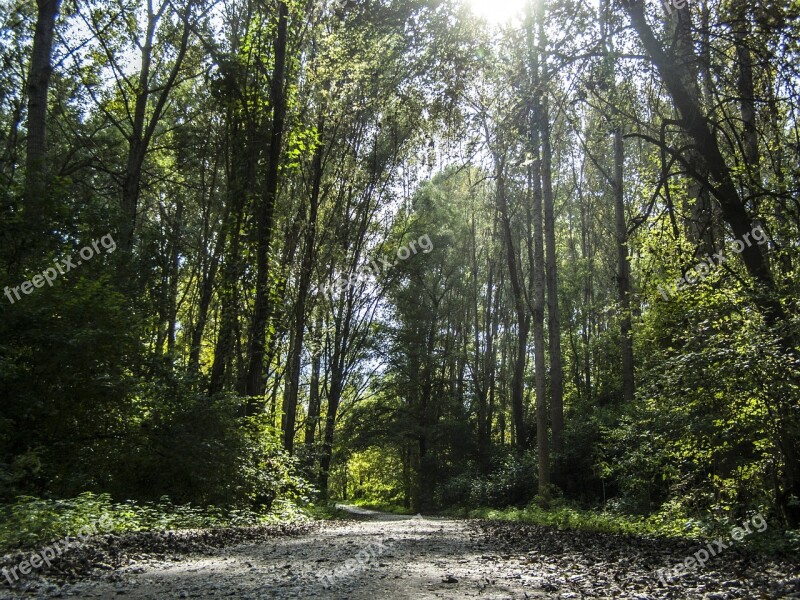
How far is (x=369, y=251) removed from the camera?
25.6 m

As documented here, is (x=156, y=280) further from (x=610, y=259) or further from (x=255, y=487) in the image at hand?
(x=610, y=259)

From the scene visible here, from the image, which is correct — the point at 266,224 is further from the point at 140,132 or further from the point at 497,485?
the point at 497,485

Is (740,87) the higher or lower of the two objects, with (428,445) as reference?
higher

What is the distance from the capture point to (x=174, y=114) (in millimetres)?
23219

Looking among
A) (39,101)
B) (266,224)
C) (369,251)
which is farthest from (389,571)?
(369,251)

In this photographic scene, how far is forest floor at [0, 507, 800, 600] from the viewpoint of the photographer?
4.14m

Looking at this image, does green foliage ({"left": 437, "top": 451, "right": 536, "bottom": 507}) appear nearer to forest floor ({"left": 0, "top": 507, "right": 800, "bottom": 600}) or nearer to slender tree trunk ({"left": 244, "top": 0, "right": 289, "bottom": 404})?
slender tree trunk ({"left": 244, "top": 0, "right": 289, "bottom": 404})

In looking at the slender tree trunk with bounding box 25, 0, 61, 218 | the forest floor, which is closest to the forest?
the slender tree trunk with bounding box 25, 0, 61, 218

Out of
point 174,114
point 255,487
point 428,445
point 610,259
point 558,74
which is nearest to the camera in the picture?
point 558,74

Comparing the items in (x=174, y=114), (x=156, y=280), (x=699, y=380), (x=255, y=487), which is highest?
(x=174, y=114)

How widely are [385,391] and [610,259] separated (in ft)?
53.7

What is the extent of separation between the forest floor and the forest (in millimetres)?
937

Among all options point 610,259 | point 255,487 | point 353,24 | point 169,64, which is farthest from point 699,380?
point 610,259

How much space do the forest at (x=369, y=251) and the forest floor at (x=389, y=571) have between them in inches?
36.9
